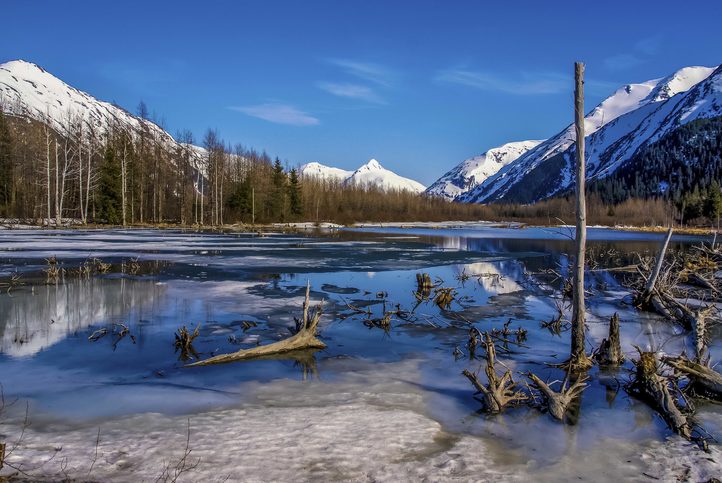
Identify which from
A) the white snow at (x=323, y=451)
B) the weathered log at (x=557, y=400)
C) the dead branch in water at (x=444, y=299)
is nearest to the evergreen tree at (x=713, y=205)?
the dead branch in water at (x=444, y=299)

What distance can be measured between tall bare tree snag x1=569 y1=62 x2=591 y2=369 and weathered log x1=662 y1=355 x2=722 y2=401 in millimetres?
1447

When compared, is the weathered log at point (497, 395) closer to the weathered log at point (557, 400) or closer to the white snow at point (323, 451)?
the weathered log at point (557, 400)

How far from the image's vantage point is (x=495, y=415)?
6590 millimetres

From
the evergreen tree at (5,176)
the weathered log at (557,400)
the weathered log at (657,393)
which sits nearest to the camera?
the weathered log at (657,393)

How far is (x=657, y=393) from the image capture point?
7.08 m

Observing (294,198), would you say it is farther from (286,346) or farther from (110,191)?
(286,346)

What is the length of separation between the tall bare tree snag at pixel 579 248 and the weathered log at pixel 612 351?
1.91 ft

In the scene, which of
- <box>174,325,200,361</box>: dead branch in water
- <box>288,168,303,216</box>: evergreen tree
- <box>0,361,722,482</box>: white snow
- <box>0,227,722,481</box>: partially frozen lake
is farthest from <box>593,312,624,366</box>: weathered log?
<box>288,168,303,216</box>: evergreen tree

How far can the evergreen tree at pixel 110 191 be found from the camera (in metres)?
60.1

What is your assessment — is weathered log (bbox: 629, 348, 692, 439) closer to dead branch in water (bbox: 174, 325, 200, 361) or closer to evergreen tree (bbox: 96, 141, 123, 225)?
dead branch in water (bbox: 174, 325, 200, 361)

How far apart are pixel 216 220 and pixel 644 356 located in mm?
67278

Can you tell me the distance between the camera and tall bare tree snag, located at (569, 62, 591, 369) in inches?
348

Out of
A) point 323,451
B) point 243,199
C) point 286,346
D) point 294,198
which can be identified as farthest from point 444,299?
point 294,198

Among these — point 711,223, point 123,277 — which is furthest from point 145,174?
point 711,223
